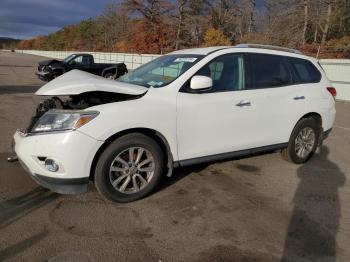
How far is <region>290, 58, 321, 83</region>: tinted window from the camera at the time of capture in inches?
208

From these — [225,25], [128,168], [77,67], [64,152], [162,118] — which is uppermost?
[225,25]

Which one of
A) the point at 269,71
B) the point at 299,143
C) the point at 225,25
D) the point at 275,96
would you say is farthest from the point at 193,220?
the point at 225,25

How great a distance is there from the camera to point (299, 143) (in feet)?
18.0

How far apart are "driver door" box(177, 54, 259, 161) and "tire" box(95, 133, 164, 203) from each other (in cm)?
37

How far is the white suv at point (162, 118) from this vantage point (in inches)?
140

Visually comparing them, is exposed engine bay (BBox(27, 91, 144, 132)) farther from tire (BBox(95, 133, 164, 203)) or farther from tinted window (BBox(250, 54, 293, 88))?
tinted window (BBox(250, 54, 293, 88))

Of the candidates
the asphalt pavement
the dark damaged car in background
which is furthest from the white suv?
the dark damaged car in background

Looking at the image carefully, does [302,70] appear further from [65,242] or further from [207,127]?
[65,242]

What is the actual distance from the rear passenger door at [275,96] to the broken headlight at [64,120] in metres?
2.20

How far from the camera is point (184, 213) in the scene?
3.76 m

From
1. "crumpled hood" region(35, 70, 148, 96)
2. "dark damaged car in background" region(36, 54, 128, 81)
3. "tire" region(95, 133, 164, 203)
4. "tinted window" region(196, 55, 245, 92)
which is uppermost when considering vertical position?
"dark damaged car in background" region(36, 54, 128, 81)

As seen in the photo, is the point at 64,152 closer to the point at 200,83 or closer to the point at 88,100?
the point at 88,100

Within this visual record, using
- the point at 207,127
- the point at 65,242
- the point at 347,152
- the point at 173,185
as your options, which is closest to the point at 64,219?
the point at 65,242

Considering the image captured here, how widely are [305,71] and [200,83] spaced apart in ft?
7.51
